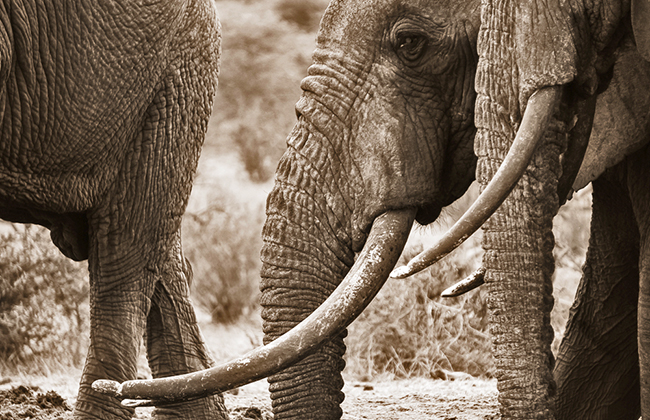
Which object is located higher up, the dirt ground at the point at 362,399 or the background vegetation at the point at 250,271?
the background vegetation at the point at 250,271

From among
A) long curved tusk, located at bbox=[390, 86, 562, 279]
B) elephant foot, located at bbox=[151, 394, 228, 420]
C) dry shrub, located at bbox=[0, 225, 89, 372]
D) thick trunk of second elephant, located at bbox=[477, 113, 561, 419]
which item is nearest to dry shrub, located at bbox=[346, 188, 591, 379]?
dry shrub, located at bbox=[0, 225, 89, 372]

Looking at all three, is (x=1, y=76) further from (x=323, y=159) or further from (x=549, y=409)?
(x=549, y=409)

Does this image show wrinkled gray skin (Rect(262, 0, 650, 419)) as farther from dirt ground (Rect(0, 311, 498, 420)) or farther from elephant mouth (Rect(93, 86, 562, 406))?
dirt ground (Rect(0, 311, 498, 420))

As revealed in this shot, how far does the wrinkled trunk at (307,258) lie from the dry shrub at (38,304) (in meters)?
3.49

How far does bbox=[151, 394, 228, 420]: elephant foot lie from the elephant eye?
151cm

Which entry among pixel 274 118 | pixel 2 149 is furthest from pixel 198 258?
pixel 2 149

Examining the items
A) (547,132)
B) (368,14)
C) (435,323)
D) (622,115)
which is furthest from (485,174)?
(435,323)

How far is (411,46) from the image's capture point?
2520 mm

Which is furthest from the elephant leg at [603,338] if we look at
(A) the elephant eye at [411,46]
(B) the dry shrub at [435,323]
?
(B) the dry shrub at [435,323]

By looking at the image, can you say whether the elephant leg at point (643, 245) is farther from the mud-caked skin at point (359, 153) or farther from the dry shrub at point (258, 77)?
the dry shrub at point (258, 77)

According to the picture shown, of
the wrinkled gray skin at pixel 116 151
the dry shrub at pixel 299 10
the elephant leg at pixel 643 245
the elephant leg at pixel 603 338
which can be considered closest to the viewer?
the elephant leg at pixel 643 245

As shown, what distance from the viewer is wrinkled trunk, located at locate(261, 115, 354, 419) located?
8.17ft

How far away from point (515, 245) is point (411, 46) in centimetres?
67

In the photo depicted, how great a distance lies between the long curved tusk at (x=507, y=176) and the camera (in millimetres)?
1967
